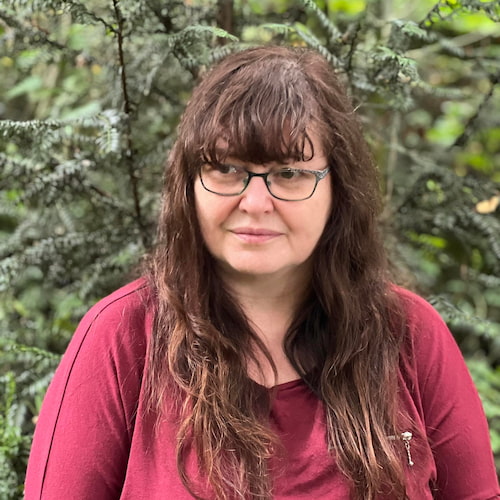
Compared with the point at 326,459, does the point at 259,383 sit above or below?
above

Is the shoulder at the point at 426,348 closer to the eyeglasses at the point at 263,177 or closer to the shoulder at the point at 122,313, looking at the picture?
the eyeglasses at the point at 263,177

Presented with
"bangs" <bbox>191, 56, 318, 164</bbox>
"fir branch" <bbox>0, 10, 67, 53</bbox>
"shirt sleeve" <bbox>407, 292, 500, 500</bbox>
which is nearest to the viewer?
"bangs" <bbox>191, 56, 318, 164</bbox>

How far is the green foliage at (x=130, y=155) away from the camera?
1667mm

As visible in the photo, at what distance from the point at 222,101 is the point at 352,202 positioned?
381mm

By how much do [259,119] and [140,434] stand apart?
66 centimetres

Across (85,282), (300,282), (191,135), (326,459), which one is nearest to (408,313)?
(300,282)

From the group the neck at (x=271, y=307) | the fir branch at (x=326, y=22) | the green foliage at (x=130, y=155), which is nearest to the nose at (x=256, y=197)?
the neck at (x=271, y=307)

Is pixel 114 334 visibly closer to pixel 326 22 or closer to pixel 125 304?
pixel 125 304

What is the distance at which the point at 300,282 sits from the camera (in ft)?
4.98

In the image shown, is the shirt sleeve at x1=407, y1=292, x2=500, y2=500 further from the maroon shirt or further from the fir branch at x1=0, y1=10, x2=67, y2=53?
the fir branch at x1=0, y1=10, x2=67, y2=53

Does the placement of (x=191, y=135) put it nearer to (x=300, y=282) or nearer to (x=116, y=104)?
(x=300, y=282)

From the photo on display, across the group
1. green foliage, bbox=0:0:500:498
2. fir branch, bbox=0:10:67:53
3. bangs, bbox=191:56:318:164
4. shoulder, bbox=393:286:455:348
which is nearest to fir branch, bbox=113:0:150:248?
green foliage, bbox=0:0:500:498

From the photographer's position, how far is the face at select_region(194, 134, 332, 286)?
126cm

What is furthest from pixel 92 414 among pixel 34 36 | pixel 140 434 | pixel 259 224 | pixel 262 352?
pixel 34 36
